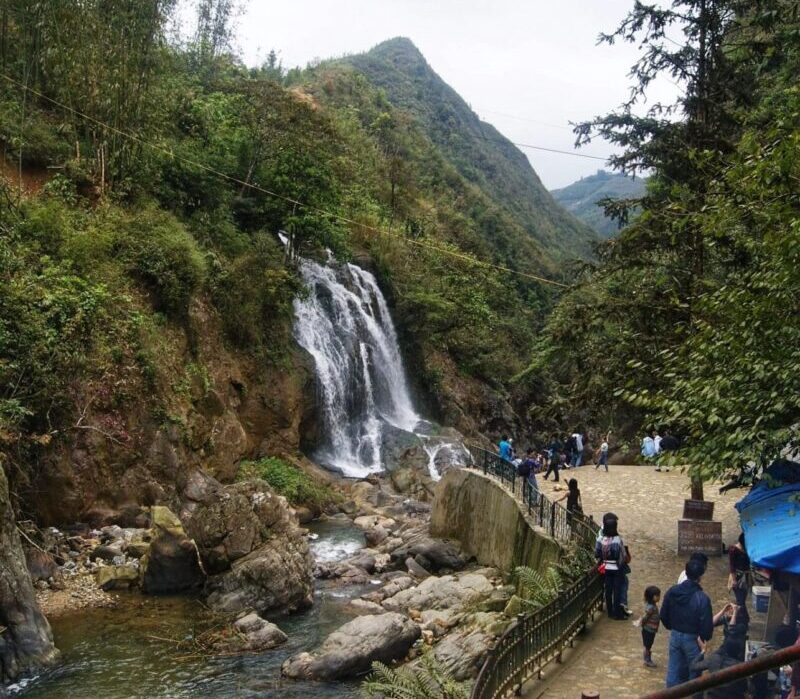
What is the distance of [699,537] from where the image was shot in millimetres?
13000

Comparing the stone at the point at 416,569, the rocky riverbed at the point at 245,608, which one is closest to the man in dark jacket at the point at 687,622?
the rocky riverbed at the point at 245,608

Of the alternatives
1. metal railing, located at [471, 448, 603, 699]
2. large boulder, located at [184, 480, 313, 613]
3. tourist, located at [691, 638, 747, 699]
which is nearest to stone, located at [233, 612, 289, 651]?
large boulder, located at [184, 480, 313, 613]

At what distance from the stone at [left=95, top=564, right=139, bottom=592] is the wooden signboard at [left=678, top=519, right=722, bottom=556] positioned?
1092 centimetres

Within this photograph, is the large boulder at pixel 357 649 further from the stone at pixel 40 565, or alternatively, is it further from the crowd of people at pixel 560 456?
the crowd of people at pixel 560 456

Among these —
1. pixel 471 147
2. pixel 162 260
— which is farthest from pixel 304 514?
pixel 471 147

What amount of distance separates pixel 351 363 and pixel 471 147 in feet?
233

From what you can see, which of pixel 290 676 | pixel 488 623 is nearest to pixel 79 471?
pixel 290 676

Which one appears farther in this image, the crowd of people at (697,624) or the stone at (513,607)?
the stone at (513,607)

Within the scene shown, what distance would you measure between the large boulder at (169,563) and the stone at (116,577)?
20 centimetres

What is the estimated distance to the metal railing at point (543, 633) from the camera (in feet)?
23.1

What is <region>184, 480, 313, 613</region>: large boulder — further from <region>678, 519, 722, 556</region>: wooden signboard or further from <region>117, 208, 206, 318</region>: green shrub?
<region>117, 208, 206, 318</region>: green shrub

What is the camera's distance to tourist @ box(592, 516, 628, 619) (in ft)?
32.8

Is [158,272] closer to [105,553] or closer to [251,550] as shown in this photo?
[105,553]

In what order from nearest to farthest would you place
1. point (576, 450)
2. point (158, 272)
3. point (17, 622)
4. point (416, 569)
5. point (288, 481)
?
point (17, 622) < point (416, 569) < point (158, 272) < point (288, 481) < point (576, 450)
